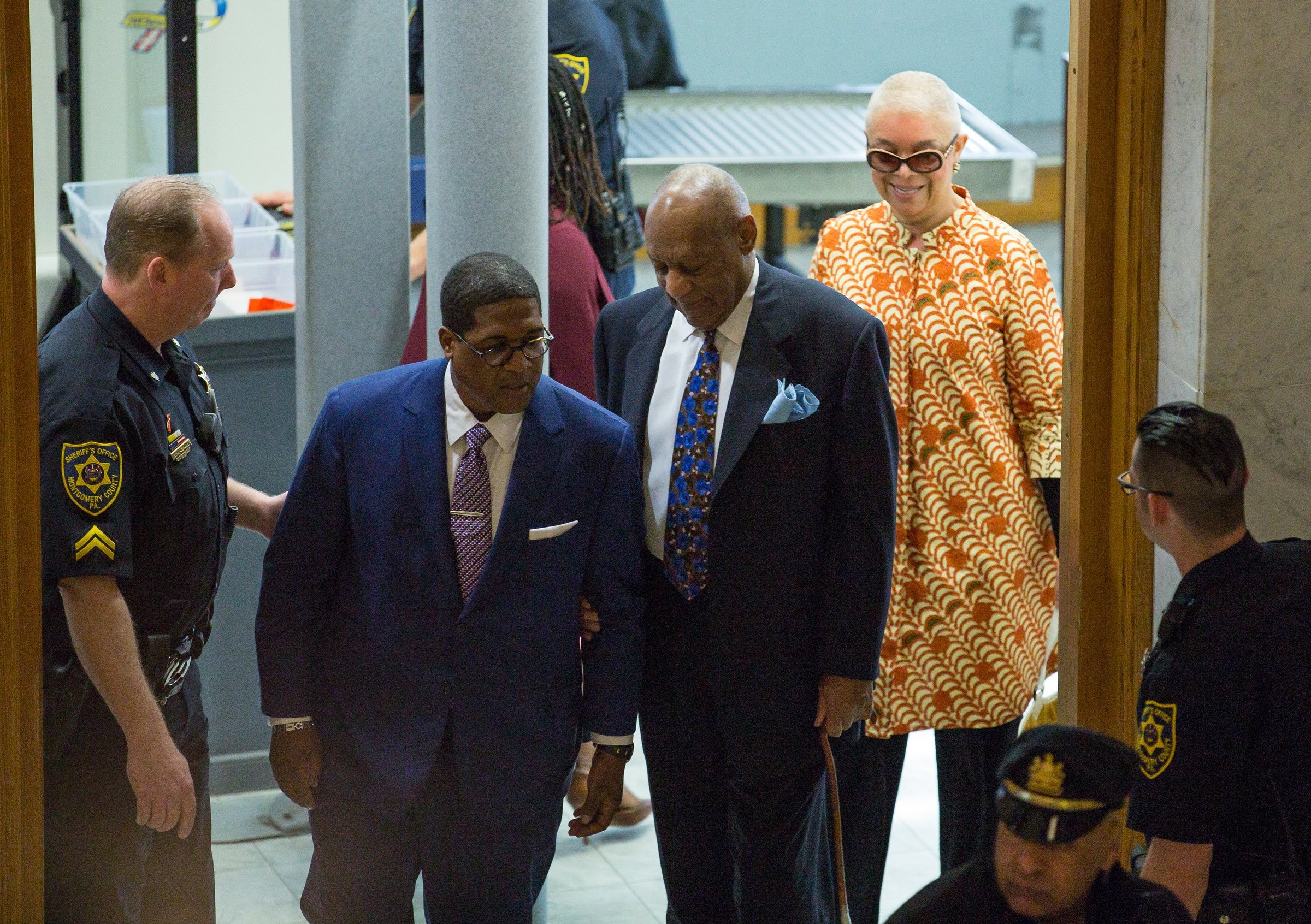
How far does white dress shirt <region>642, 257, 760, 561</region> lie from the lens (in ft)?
10.5

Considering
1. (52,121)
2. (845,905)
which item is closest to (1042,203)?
(52,121)

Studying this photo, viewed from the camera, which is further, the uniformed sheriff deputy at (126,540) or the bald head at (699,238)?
the bald head at (699,238)

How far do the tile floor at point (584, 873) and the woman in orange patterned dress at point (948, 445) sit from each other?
0.74 m

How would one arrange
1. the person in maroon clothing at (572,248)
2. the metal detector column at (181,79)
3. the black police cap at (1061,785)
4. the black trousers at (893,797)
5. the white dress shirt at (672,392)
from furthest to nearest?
1. the metal detector column at (181,79)
2. the person in maroon clothing at (572,248)
3. the black trousers at (893,797)
4. the white dress shirt at (672,392)
5. the black police cap at (1061,785)

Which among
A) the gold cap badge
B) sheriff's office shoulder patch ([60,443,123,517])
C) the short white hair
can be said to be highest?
the short white hair

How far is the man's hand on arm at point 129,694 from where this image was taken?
9.41 feet

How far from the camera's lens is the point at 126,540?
9.47 feet

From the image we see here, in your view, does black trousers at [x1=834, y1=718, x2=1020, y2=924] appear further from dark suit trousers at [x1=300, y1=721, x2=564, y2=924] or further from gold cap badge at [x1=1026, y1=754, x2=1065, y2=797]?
gold cap badge at [x1=1026, y1=754, x2=1065, y2=797]

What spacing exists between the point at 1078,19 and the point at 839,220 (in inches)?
36.5

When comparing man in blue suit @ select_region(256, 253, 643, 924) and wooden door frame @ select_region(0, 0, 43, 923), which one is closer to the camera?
wooden door frame @ select_region(0, 0, 43, 923)

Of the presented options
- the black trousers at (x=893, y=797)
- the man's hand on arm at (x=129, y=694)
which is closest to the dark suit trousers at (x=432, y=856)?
the man's hand on arm at (x=129, y=694)

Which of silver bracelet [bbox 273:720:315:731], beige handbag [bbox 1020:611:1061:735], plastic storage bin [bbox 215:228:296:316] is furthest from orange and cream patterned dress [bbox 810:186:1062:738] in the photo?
plastic storage bin [bbox 215:228:296:316]

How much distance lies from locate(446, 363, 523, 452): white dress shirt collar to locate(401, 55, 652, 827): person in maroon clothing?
118cm

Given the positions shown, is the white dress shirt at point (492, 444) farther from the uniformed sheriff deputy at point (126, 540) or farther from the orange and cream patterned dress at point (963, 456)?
the orange and cream patterned dress at point (963, 456)
